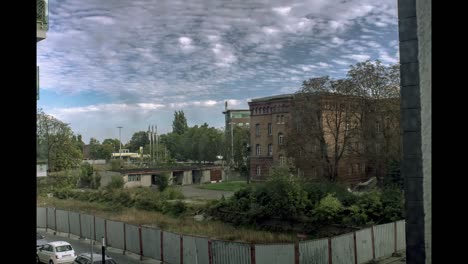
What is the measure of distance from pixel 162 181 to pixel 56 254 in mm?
9501

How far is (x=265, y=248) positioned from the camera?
254 inches

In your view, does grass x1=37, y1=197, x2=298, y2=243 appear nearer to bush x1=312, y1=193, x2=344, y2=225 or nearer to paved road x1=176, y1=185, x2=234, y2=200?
A: bush x1=312, y1=193, x2=344, y2=225

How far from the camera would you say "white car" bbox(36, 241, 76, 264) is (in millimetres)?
6759

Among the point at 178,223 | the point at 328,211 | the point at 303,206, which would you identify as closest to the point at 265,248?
the point at 328,211

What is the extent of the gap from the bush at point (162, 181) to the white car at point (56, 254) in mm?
9088

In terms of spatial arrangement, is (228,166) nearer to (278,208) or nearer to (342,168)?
(342,168)

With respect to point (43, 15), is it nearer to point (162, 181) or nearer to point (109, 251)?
point (109, 251)

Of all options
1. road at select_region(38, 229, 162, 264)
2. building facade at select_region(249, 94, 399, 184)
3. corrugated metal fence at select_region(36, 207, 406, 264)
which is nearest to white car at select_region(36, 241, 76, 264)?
corrugated metal fence at select_region(36, 207, 406, 264)

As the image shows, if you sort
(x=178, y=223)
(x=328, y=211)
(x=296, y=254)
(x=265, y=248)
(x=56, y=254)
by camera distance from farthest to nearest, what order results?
(x=178, y=223), (x=328, y=211), (x=56, y=254), (x=296, y=254), (x=265, y=248)

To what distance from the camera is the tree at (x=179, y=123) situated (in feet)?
94.8

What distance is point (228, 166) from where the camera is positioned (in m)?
20.8

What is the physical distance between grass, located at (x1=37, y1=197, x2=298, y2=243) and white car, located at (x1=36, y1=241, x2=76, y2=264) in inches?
145
